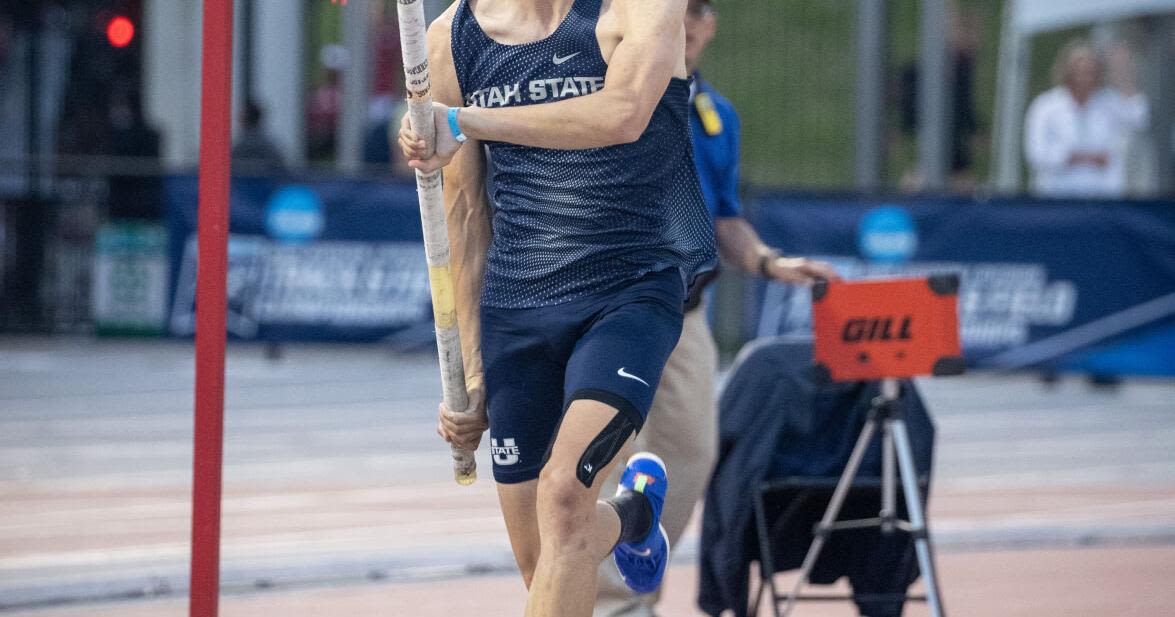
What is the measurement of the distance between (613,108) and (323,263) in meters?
10.5

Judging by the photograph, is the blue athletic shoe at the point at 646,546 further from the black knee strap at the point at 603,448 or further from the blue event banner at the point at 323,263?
the blue event banner at the point at 323,263

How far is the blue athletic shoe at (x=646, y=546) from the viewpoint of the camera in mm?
4750

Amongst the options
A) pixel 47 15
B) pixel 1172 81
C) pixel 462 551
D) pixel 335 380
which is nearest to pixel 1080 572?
pixel 462 551

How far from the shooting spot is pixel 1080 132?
15102mm

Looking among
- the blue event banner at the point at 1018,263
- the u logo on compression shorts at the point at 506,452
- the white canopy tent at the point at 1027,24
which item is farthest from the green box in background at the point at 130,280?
the u logo on compression shorts at the point at 506,452

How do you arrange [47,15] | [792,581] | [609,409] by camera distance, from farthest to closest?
1. [47,15]
2. [792,581]
3. [609,409]

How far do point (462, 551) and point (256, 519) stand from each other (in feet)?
4.28

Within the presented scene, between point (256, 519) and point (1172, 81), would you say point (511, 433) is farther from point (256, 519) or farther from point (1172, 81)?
point (1172, 81)

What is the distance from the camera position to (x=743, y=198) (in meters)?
14.0

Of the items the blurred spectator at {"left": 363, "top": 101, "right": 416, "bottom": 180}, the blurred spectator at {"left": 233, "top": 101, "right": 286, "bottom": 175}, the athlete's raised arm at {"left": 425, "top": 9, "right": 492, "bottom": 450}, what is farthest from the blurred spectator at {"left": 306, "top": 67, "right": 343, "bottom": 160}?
the athlete's raised arm at {"left": 425, "top": 9, "right": 492, "bottom": 450}

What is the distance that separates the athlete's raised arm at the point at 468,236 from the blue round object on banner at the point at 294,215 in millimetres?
9933

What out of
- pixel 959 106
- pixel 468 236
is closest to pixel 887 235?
pixel 959 106

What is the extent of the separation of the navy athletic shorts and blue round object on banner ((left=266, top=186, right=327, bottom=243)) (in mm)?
10160

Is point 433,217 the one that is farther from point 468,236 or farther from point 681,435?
point 681,435
